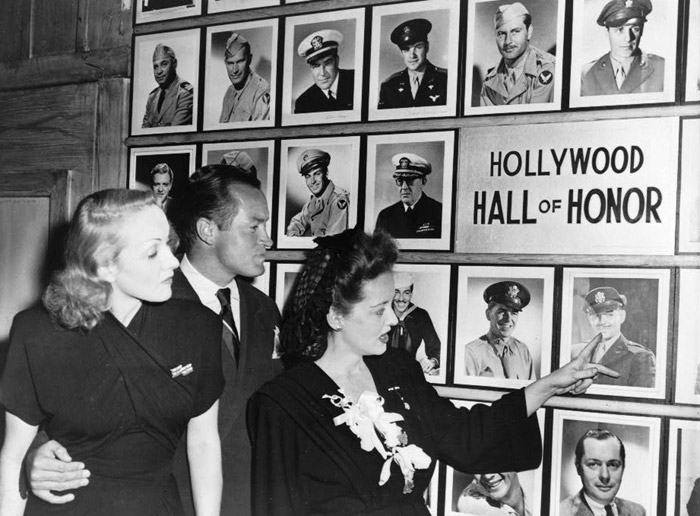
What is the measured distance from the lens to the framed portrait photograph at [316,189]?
2580mm

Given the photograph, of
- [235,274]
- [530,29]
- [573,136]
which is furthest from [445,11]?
[235,274]

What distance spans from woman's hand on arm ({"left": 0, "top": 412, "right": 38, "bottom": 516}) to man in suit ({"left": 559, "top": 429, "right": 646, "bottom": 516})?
1.45 m

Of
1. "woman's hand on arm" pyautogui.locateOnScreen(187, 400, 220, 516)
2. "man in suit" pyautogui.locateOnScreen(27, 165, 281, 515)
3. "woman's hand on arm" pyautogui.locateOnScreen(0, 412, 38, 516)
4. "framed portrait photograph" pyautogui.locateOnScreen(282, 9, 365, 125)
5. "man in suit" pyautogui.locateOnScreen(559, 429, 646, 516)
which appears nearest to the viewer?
"woman's hand on arm" pyautogui.locateOnScreen(0, 412, 38, 516)

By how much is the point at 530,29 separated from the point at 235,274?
112 centimetres

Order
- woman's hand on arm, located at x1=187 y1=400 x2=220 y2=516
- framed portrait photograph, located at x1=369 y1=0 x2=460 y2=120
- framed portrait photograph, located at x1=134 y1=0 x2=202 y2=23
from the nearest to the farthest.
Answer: woman's hand on arm, located at x1=187 y1=400 x2=220 y2=516 < framed portrait photograph, located at x1=369 y1=0 x2=460 y2=120 < framed portrait photograph, located at x1=134 y1=0 x2=202 y2=23

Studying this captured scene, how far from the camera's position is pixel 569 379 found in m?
2.17

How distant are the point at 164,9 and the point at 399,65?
966mm

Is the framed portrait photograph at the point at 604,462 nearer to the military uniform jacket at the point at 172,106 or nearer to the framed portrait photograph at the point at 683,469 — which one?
the framed portrait photograph at the point at 683,469

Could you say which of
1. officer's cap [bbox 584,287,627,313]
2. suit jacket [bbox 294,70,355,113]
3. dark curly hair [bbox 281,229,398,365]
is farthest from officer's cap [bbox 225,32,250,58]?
officer's cap [bbox 584,287,627,313]

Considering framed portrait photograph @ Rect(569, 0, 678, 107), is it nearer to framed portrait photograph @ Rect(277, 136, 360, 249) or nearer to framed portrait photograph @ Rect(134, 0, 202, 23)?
framed portrait photograph @ Rect(277, 136, 360, 249)

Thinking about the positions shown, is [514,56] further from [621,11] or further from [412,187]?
[412,187]

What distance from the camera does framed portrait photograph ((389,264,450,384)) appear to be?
96.1 inches

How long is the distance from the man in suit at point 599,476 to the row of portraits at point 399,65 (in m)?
0.94

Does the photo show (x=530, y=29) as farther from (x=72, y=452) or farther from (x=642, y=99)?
(x=72, y=452)
